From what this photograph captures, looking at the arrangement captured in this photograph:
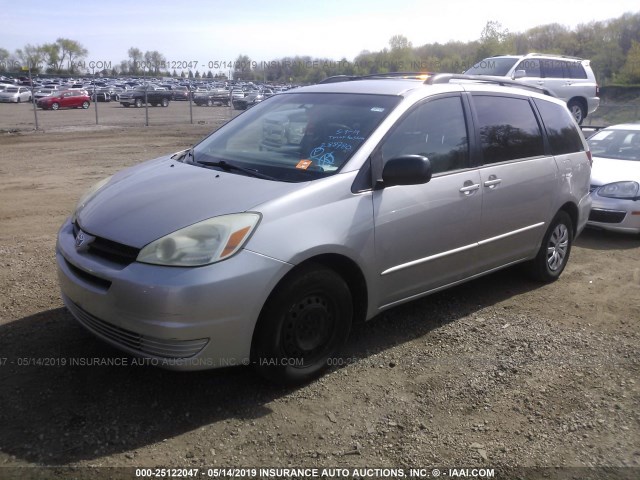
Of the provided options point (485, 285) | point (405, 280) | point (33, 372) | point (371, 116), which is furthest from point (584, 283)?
point (33, 372)

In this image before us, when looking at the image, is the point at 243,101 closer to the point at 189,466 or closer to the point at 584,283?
the point at 584,283

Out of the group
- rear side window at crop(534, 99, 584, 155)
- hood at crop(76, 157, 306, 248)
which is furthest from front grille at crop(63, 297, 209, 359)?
rear side window at crop(534, 99, 584, 155)

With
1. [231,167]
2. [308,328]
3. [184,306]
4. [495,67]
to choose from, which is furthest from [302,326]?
[495,67]

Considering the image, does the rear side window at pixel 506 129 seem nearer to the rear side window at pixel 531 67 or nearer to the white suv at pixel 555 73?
the white suv at pixel 555 73

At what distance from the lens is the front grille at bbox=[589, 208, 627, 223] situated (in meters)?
7.55

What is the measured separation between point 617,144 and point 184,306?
819 centimetres

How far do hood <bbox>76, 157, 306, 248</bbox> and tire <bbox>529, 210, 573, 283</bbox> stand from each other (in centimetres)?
297

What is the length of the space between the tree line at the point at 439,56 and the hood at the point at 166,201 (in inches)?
534

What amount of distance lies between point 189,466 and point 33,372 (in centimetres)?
139

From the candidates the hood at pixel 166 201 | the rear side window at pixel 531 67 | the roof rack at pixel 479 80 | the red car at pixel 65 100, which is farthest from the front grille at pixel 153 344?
the red car at pixel 65 100

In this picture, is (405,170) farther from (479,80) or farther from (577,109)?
(577,109)

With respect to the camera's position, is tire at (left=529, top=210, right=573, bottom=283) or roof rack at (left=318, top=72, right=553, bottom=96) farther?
tire at (left=529, top=210, right=573, bottom=283)

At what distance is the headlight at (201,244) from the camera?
3096 mm

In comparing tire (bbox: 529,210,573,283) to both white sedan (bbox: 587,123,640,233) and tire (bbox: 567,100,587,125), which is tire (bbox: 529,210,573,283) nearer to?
white sedan (bbox: 587,123,640,233)
